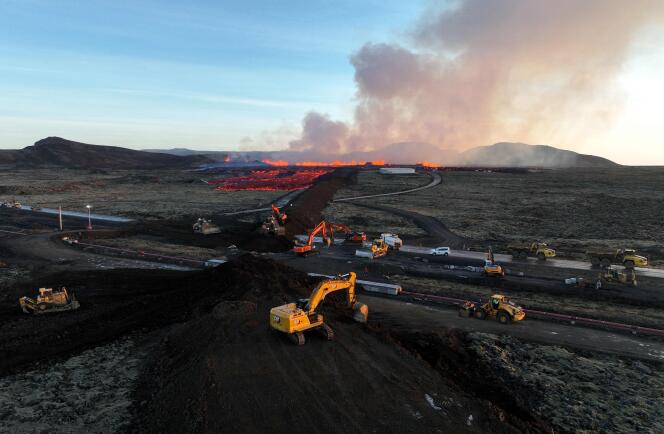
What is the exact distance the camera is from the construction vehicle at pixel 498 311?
25.0 metres

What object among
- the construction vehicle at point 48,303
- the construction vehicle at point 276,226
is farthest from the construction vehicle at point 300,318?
the construction vehicle at point 276,226

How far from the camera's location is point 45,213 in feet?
213

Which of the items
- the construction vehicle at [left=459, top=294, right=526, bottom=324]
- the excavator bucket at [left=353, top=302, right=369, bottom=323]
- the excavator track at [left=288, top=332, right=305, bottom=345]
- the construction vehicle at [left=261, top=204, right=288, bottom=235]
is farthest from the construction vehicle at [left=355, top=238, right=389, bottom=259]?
the excavator track at [left=288, top=332, right=305, bottom=345]

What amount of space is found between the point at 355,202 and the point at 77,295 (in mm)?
56383

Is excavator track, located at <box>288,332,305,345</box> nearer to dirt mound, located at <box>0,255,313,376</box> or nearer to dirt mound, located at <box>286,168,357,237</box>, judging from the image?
dirt mound, located at <box>0,255,313,376</box>

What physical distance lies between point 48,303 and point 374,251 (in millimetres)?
26813

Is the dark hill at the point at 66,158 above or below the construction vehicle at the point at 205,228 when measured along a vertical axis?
above

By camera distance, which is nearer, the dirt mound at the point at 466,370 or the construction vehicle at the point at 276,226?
the dirt mound at the point at 466,370

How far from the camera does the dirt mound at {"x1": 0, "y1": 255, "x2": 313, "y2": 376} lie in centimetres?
2158

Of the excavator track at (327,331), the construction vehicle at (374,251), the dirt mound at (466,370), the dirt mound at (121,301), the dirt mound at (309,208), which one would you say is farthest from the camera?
the dirt mound at (309,208)

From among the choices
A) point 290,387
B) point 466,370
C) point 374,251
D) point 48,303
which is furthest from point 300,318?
point 374,251

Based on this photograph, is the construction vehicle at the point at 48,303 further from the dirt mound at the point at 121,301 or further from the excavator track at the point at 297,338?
the excavator track at the point at 297,338

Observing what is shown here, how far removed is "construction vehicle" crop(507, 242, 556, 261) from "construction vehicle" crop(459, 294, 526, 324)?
17.5 meters

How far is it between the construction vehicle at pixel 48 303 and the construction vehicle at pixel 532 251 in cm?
3846
